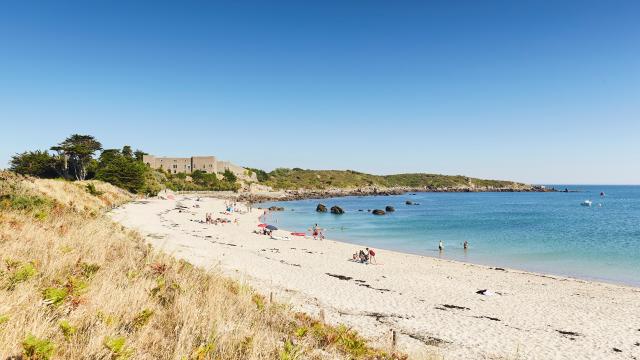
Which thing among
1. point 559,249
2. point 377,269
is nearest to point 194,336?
point 377,269

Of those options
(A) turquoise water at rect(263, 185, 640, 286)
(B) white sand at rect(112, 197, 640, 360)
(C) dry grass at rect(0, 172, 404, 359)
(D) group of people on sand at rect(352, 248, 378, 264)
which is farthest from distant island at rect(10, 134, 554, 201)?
(C) dry grass at rect(0, 172, 404, 359)

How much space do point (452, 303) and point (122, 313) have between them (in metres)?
16.2

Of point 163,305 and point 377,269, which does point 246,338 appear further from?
point 377,269

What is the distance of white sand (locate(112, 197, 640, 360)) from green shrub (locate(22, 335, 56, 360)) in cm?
611

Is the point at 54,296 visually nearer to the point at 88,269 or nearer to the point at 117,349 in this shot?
the point at 117,349

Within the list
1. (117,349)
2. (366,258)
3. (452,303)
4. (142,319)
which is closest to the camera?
(117,349)

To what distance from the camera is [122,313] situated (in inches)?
207

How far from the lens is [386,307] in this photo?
651 inches

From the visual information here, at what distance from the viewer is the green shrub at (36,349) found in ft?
10.9

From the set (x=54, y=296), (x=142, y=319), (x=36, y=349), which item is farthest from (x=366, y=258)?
(x=36, y=349)

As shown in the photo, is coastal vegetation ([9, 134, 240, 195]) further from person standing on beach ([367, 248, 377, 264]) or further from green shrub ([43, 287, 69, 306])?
green shrub ([43, 287, 69, 306])

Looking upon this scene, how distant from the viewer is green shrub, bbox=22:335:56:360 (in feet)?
10.9

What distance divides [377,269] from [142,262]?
19.3 m

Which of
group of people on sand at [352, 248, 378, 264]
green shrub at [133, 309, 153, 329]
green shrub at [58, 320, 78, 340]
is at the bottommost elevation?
group of people on sand at [352, 248, 378, 264]
